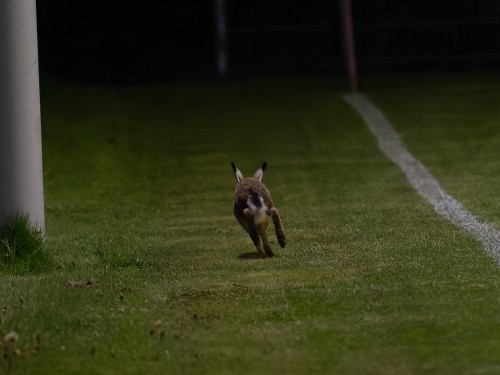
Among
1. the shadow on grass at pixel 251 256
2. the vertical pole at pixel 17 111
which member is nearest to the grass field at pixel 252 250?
the shadow on grass at pixel 251 256

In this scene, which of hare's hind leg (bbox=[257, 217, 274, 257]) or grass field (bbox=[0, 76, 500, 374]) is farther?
hare's hind leg (bbox=[257, 217, 274, 257])

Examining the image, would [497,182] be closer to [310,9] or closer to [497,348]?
[497,348]

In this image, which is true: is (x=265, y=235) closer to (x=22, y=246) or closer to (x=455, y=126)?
(x=22, y=246)

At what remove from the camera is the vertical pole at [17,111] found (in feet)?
28.7

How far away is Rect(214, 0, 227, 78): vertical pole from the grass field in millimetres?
3662

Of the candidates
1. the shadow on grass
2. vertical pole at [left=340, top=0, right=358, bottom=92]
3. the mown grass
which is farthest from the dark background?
the shadow on grass

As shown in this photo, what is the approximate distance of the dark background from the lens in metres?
22.5

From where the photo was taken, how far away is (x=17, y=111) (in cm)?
877

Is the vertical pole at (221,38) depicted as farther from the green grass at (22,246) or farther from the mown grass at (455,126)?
the green grass at (22,246)

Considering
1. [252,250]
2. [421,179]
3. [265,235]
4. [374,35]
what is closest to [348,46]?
[374,35]

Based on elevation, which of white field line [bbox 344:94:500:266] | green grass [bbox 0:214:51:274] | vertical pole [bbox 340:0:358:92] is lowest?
white field line [bbox 344:94:500:266]

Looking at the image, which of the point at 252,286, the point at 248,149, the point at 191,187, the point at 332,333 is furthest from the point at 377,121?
the point at 332,333

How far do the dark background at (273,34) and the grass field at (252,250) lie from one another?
363 cm

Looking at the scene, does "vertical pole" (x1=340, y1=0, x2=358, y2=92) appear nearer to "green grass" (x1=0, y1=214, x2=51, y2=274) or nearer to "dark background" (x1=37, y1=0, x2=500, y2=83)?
"dark background" (x1=37, y1=0, x2=500, y2=83)
